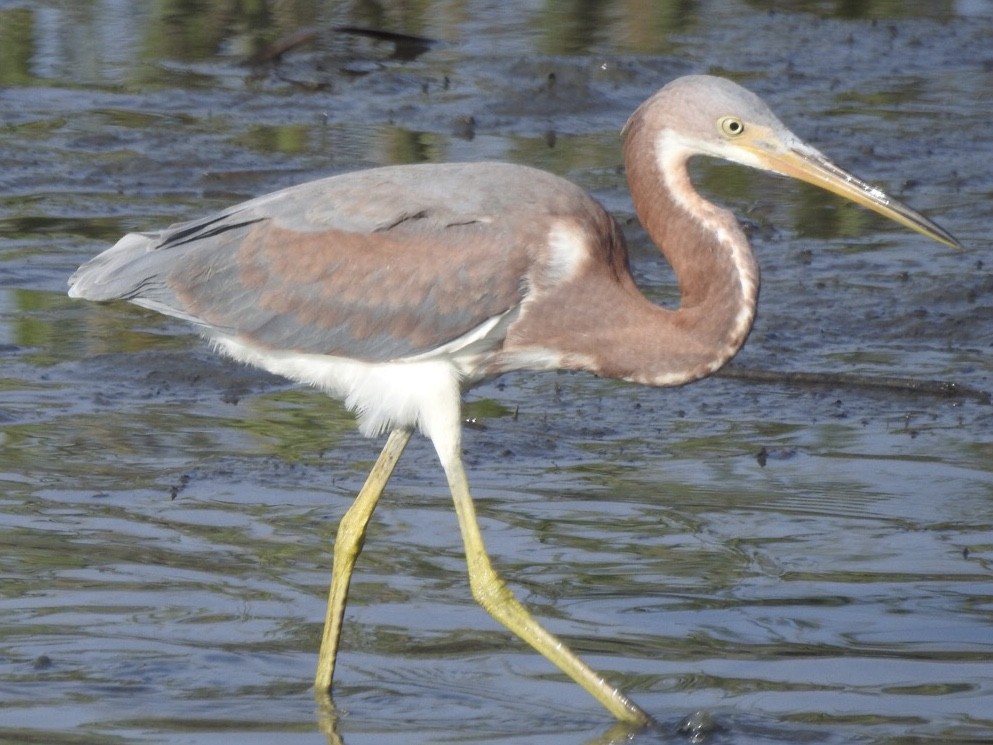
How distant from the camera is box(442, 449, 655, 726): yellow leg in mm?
5164

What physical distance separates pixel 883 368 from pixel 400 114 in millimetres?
4422

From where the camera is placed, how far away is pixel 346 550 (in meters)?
5.66

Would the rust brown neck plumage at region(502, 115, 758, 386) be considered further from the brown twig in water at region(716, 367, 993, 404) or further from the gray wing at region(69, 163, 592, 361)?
the brown twig in water at region(716, 367, 993, 404)

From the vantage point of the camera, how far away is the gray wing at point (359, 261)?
5.40 metres

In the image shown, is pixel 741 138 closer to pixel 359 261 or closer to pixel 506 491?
pixel 359 261

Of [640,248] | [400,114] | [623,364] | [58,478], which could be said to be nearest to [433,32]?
[400,114]

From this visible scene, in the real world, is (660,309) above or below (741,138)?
below

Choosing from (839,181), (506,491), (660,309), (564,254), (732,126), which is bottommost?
(506,491)

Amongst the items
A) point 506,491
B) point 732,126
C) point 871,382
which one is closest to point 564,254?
point 732,126

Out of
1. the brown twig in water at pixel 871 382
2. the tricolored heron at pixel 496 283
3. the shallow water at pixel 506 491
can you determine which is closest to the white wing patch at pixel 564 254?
the tricolored heron at pixel 496 283

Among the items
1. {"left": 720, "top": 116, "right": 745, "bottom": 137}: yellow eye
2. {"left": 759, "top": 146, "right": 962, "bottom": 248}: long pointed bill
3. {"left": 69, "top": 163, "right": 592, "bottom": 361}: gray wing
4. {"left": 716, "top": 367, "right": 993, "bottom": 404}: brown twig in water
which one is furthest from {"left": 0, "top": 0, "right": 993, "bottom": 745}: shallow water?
{"left": 720, "top": 116, "right": 745, "bottom": 137}: yellow eye

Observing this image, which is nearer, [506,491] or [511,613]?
[511,613]

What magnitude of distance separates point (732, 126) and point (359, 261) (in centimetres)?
113

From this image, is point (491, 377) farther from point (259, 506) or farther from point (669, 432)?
point (669, 432)
